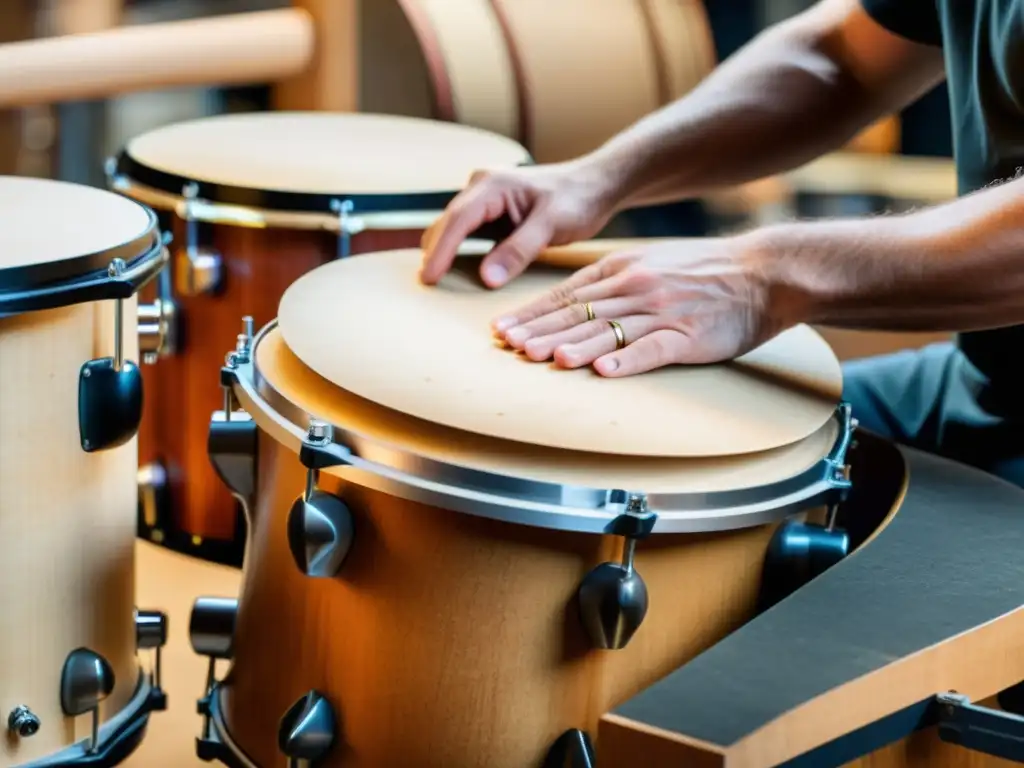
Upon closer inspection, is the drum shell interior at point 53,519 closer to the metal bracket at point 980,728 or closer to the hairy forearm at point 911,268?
the hairy forearm at point 911,268

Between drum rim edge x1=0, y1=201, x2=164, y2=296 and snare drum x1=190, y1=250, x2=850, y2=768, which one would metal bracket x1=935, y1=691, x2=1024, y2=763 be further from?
drum rim edge x1=0, y1=201, x2=164, y2=296

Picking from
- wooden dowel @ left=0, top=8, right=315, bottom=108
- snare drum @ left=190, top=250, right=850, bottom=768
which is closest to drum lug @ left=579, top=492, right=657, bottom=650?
snare drum @ left=190, top=250, right=850, bottom=768

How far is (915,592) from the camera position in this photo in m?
0.93

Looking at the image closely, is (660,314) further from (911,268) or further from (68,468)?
(68,468)

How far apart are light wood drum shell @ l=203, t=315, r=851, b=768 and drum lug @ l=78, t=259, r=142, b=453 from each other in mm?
190

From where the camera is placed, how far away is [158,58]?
6.62 feet

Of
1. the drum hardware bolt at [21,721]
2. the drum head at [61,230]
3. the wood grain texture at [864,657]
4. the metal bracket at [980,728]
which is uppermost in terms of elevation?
the drum head at [61,230]

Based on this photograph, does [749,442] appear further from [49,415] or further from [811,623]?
[49,415]

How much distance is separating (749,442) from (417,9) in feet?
4.49

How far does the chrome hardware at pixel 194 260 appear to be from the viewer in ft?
4.76

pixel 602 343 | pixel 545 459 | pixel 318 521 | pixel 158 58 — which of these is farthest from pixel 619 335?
pixel 158 58

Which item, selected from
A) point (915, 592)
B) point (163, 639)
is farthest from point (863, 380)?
point (163, 639)

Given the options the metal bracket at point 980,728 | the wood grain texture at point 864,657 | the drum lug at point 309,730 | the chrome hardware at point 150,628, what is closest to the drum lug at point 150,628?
the chrome hardware at point 150,628

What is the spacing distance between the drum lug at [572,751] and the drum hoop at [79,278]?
47cm
